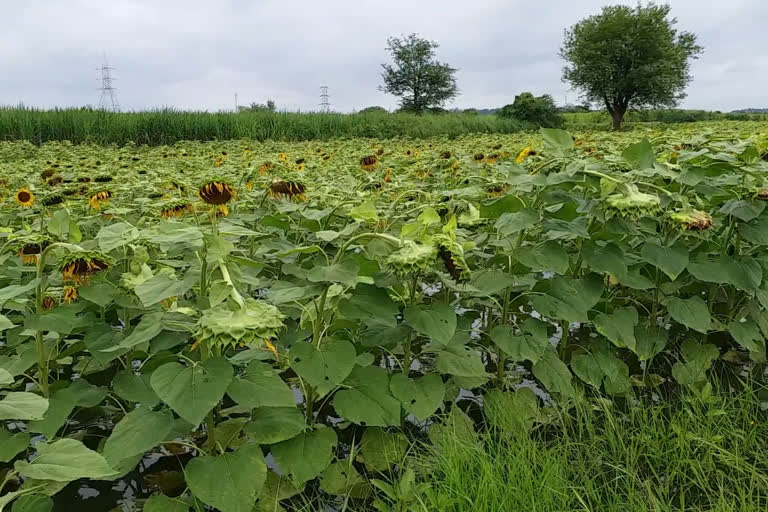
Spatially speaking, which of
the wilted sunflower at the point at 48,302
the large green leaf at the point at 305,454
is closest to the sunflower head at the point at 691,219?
the large green leaf at the point at 305,454

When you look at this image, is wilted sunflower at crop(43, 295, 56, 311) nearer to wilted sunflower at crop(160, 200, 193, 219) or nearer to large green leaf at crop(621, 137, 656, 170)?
wilted sunflower at crop(160, 200, 193, 219)

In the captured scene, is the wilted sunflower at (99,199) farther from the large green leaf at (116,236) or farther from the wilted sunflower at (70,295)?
the large green leaf at (116,236)

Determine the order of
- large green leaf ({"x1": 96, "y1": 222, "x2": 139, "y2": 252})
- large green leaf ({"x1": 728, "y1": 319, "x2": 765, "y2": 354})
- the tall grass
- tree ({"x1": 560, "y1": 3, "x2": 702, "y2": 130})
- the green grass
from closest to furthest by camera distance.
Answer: large green leaf ({"x1": 96, "y1": 222, "x2": 139, "y2": 252}) → the green grass → large green leaf ({"x1": 728, "y1": 319, "x2": 765, "y2": 354}) → the tall grass → tree ({"x1": 560, "y1": 3, "x2": 702, "y2": 130})

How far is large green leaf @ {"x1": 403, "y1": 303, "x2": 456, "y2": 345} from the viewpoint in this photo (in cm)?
152

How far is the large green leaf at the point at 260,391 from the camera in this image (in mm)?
1302

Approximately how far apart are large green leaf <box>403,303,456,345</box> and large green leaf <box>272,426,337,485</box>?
387 mm

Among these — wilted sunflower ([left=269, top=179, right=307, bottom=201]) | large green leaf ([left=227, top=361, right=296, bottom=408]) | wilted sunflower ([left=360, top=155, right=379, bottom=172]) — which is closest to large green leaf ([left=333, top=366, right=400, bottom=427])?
large green leaf ([left=227, top=361, right=296, bottom=408])

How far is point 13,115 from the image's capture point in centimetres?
1103

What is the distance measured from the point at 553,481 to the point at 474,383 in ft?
1.39

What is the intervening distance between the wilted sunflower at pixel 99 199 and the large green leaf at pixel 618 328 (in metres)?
2.09

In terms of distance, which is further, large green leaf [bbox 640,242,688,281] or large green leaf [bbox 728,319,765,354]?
large green leaf [bbox 728,319,765,354]

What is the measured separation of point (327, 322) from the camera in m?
1.77

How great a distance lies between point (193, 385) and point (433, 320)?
2.12 ft

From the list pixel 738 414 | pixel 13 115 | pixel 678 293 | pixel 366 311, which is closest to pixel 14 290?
pixel 366 311
